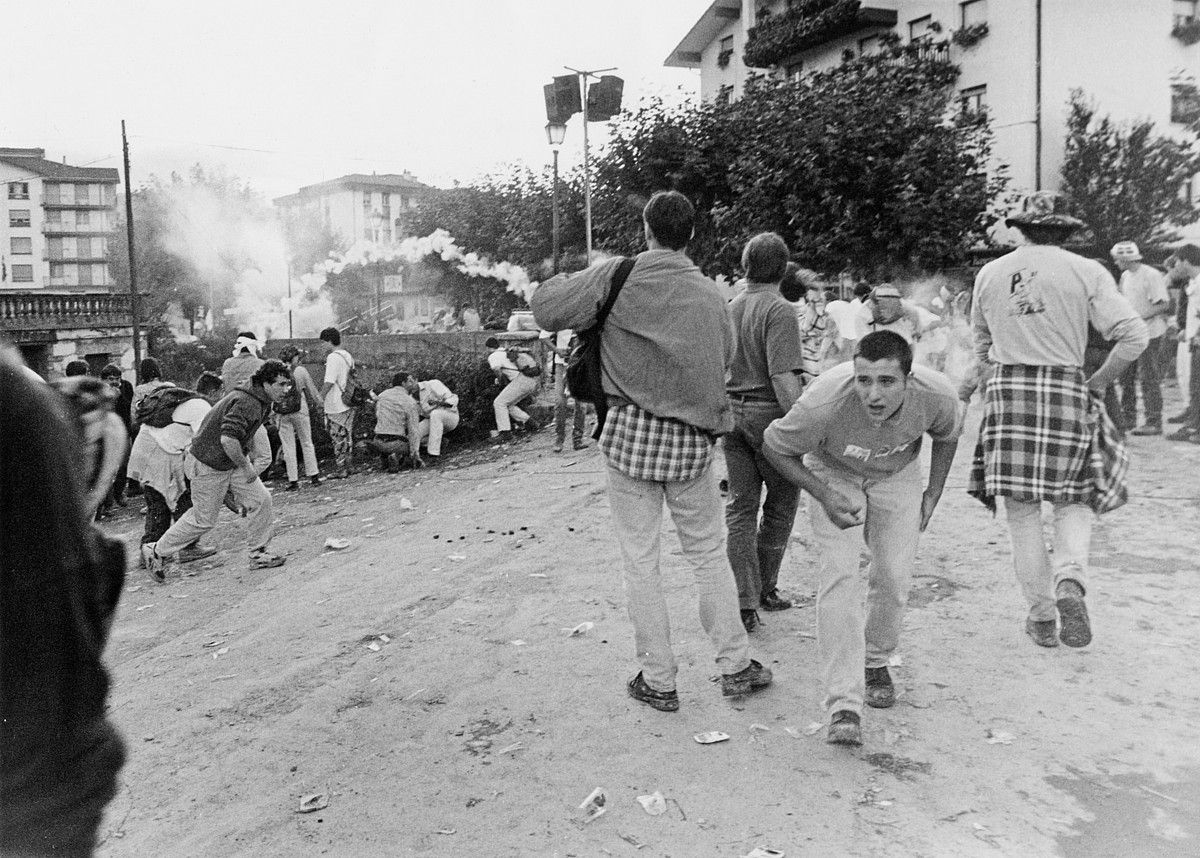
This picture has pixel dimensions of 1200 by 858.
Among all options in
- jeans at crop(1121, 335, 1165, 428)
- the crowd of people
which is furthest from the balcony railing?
the crowd of people

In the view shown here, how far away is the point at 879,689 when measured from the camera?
13.9 ft

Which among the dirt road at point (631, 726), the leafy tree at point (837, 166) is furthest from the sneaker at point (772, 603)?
the leafy tree at point (837, 166)

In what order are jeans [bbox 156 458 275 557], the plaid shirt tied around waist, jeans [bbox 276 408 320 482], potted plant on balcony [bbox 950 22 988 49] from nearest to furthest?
the plaid shirt tied around waist → jeans [bbox 156 458 275 557] → jeans [bbox 276 408 320 482] → potted plant on balcony [bbox 950 22 988 49]

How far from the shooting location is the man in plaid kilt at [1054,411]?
462 cm

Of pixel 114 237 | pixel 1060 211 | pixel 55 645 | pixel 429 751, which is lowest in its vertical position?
pixel 429 751

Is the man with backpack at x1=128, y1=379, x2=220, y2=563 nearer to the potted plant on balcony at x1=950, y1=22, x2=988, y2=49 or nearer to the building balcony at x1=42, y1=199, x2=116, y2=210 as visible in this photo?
the potted plant on balcony at x1=950, y1=22, x2=988, y2=49

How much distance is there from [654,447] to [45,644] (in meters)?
2.97

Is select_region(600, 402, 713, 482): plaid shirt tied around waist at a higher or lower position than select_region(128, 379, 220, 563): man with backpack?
higher

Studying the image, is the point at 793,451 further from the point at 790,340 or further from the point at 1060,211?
the point at 1060,211

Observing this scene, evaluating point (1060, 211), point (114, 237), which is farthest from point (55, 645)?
point (114, 237)

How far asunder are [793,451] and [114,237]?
245ft

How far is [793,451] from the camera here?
404 cm

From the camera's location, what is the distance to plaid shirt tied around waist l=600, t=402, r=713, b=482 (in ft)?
13.7

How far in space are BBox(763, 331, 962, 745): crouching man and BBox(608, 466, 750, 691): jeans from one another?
0.39m
